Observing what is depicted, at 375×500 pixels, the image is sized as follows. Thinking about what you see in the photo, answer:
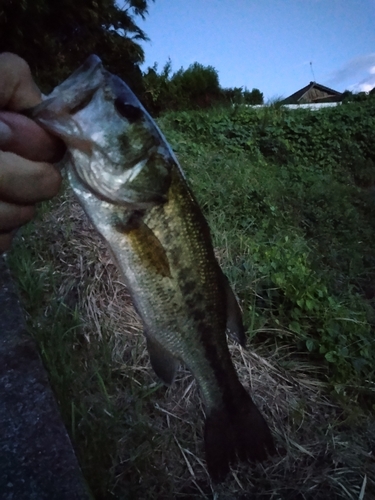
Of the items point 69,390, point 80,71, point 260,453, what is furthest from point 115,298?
point 80,71

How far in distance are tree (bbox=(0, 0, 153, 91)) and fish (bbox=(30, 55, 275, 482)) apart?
272 inches

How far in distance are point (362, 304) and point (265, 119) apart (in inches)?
284

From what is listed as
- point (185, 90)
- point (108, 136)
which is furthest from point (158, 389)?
point (185, 90)

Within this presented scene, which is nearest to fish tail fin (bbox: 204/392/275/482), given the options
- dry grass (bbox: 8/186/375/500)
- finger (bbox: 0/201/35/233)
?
dry grass (bbox: 8/186/375/500)

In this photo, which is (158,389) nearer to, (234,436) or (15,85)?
(234,436)

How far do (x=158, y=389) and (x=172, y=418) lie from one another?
200 mm

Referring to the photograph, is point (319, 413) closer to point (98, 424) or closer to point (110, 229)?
point (98, 424)

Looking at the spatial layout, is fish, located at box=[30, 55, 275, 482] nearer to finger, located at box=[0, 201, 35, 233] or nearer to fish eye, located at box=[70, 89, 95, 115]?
fish eye, located at box=[70, 89, 95, 115]

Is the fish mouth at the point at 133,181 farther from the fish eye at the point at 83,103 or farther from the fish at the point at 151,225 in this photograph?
the fish eye at the point at 83,103

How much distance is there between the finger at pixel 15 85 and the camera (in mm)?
1120

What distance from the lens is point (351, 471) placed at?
7.99 ft

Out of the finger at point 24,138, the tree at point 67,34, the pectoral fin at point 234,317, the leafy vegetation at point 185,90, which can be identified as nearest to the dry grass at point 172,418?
the pectoral fin at point 234,317

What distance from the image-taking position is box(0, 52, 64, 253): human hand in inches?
44.3

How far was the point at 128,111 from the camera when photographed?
4.29ft
